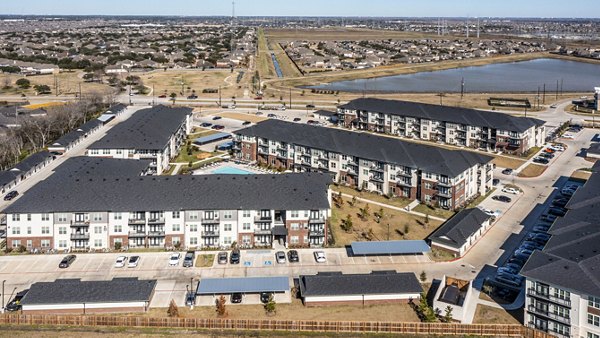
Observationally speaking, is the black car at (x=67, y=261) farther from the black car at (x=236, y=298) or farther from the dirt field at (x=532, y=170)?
the dirt field at (x=532, y=170)

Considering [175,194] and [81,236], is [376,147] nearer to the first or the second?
[175,194]

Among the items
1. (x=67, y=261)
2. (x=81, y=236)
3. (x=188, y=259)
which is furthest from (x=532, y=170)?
(x=67, y=261)

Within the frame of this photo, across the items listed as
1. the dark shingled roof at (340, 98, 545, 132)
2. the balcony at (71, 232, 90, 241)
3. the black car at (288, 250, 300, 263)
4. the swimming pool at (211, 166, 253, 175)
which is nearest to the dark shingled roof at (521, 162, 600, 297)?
the black car at (288, 250, 300, 263)

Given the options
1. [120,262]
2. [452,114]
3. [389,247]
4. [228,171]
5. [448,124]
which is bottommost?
[120,262]

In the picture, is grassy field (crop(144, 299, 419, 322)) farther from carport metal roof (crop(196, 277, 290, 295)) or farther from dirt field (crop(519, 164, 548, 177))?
dirt field (crop(519, 164, 548, 177))

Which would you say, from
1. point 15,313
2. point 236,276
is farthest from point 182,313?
point 15,313

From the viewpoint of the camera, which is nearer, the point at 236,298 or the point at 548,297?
the point at 548,297
